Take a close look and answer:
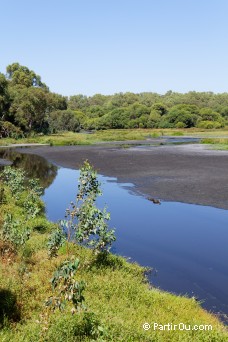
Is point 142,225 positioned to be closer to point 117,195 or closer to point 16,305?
point 117,195

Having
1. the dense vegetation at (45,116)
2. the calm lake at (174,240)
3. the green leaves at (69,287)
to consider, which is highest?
the dense vegetation at (45,116)

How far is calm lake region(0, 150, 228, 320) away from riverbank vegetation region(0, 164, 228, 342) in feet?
4.58

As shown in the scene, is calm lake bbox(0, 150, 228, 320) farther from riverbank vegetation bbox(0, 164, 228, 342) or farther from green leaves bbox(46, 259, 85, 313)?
green leaves bbox(46, 259, 85, 313)

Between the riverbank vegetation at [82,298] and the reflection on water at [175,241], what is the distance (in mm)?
1556

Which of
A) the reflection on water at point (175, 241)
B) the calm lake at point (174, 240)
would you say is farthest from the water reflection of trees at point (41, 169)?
the reflection on water at point (175, 241)

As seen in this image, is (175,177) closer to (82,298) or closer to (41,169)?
(41,169)

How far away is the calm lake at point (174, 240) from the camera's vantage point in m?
15.9

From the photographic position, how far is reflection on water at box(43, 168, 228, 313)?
15.9 meters

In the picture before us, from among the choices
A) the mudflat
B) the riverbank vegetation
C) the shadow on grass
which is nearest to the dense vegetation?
the mudflat

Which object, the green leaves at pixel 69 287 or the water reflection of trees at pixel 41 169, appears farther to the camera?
the water reflection of trees at pixel 41 169

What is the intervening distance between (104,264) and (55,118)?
446ft

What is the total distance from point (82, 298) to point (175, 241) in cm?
1346

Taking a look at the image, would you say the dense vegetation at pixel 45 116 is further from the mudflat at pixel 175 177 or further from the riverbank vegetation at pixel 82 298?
the riverbank vegetation at pixel 82 298

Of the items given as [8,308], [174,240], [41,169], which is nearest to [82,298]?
[8,308]
